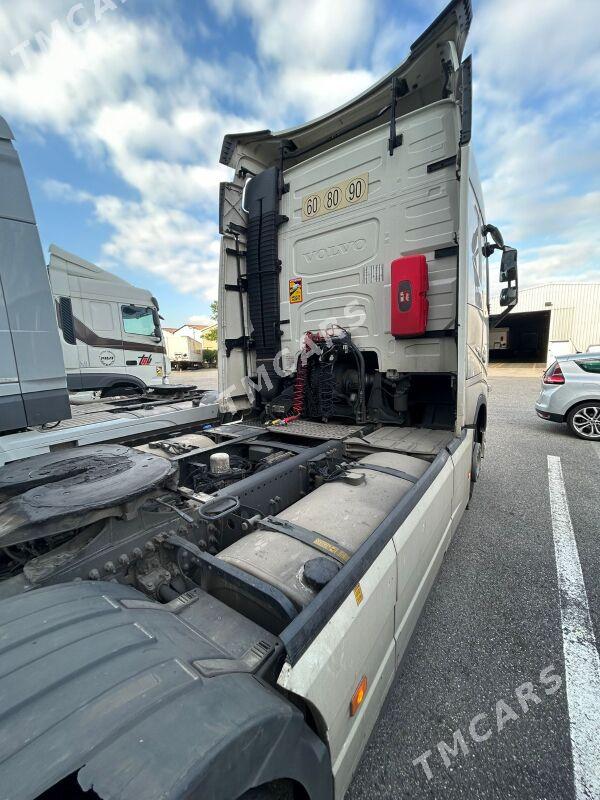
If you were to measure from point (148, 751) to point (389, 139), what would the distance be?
4062 mm

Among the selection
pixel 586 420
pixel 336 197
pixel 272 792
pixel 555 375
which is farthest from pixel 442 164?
pixel 586 420

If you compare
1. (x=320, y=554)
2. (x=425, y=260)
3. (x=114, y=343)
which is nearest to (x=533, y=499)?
(x=425, y=260)

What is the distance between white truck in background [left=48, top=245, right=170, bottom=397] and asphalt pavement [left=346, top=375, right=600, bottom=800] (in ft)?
21.1

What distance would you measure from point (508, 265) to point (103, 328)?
6553 millimetres

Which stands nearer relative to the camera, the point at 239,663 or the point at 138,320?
the point at 239,663

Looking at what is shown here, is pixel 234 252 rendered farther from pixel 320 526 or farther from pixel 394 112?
pixel 320 526

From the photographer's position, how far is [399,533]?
159cm

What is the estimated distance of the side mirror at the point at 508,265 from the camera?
11.8 feet

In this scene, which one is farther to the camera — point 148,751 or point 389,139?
point 389,139

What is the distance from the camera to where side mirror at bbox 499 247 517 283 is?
11.8ft

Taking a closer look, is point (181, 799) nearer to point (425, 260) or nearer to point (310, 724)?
point (310, 724)

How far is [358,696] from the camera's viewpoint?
3.95 feet

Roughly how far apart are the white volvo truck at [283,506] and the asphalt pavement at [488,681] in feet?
1.17

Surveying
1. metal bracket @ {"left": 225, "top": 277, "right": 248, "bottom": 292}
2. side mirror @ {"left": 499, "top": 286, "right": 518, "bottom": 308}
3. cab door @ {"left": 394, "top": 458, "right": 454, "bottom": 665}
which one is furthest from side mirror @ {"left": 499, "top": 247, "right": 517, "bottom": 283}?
metal bracket @ {"left": 225, "top": 277, "right": 248, "bottom": 292}
